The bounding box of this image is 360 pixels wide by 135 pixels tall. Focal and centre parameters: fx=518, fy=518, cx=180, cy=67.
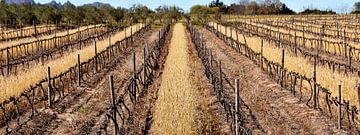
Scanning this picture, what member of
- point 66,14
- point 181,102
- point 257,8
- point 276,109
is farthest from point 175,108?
point 257,8

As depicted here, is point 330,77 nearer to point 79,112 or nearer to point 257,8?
point 79,112

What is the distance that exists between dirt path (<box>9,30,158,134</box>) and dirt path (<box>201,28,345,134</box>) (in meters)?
3.24

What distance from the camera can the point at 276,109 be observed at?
10906 mm

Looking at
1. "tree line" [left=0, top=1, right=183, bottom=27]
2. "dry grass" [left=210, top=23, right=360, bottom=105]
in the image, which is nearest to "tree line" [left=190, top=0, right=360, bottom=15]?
"tree line" [left=0, top=1, right=183, bottom=27]

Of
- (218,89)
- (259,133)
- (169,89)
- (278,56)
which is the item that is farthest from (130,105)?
(278,56)

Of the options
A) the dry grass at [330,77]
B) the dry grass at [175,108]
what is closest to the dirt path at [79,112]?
the dry grass at [175,108]

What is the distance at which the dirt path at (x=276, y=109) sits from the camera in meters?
9.16

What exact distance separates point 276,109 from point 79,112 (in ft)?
13.6

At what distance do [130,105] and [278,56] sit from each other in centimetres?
944

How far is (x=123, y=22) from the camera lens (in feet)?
216

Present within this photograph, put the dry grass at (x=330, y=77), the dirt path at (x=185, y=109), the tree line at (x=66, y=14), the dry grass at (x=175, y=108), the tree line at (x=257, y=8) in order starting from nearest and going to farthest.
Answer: the dry grass at (x=175, y=108)
the dirt path at (x=185, y=109)
the dry grass at (x=330, y=77)
the tree line at (x=66, y=14)
the tree line at (x=257, y=8)

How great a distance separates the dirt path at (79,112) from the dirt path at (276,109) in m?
3.24

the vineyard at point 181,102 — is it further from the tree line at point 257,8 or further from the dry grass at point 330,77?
the tree line at point 257,8

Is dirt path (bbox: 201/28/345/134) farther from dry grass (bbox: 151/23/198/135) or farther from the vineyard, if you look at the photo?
dry grass (bbox: 151/23/198/135)
